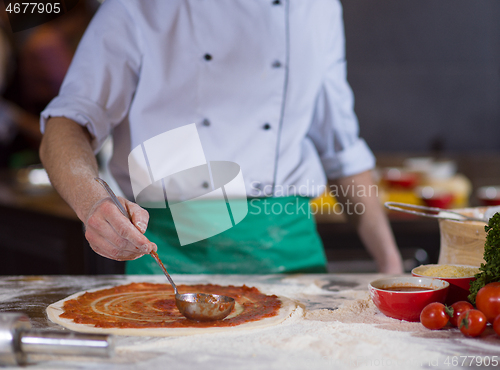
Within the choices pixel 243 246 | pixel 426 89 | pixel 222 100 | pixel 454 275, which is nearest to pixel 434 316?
pixel 454 275

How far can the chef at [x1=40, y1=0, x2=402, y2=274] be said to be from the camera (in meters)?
1.32

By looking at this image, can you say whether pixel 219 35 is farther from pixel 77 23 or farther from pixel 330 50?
pixel 77 23

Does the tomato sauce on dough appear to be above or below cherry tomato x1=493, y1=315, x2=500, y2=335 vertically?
below

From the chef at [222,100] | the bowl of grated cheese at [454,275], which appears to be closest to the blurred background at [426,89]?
the chef at [222,100]

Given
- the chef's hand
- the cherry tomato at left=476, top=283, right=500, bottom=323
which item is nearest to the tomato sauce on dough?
the chef's hand

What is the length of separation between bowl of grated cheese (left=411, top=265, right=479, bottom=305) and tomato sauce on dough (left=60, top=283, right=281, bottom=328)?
30 centimetres

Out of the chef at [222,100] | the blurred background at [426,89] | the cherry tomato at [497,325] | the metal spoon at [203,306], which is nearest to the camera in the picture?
the cherry tomato at [497,325]

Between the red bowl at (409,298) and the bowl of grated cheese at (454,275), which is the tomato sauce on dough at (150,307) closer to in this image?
the red bowl at (409,298)

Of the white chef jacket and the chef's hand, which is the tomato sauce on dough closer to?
the chef's hand

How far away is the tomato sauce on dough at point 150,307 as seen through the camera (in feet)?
2.91

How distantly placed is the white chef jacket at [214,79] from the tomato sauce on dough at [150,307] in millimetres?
402

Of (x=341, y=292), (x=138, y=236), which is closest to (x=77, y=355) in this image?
(x=138, y=236)

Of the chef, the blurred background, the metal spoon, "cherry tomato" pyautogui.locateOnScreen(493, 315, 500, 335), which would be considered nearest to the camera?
"cherry tomato" pyautogui.locateOnScreen(493, 315, 500, 335)

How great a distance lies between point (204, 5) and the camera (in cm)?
138
